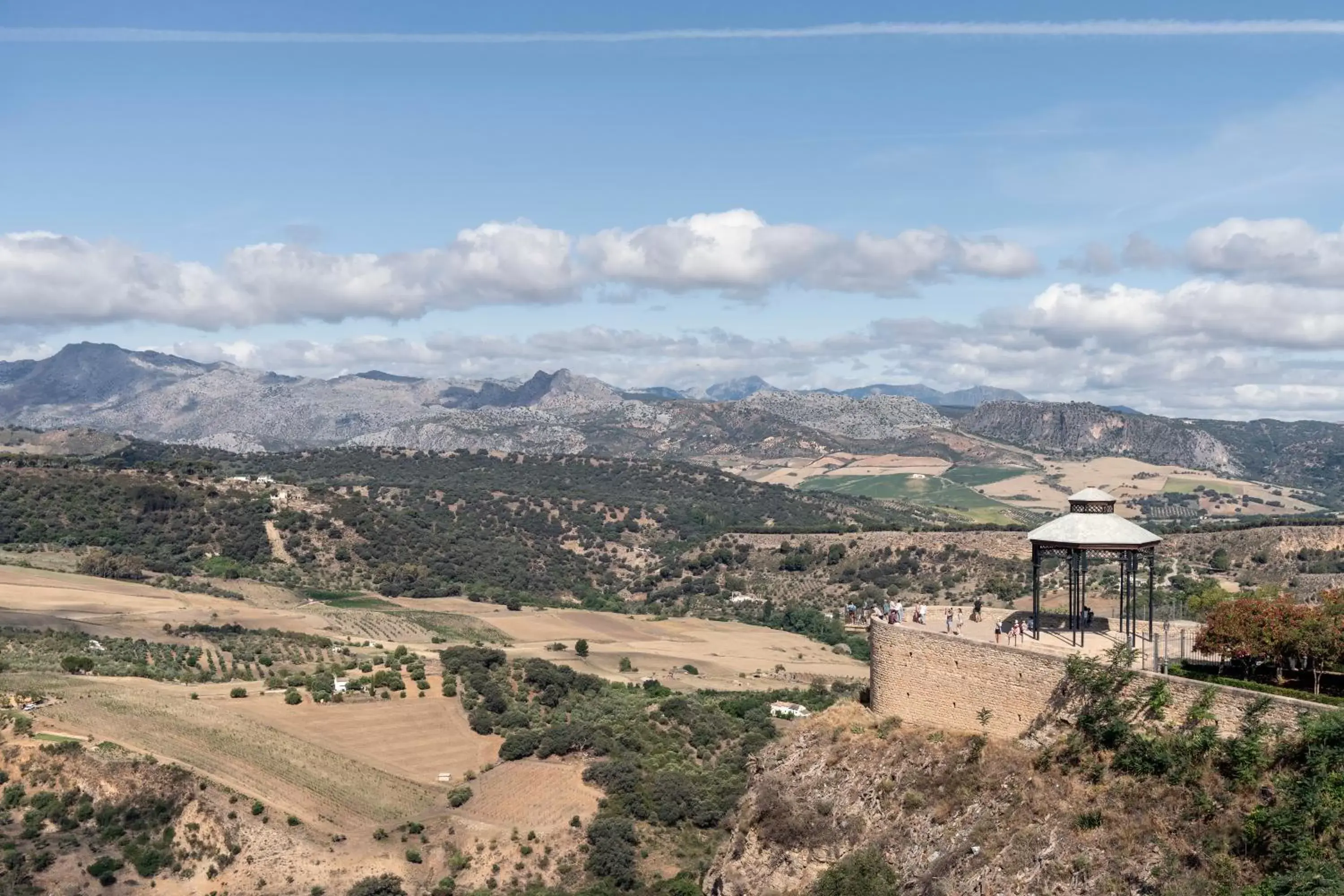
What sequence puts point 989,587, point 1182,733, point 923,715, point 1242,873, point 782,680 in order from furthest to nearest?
point 989,587 < point 782,680 < point 923,715 < point 1182,733 < point 1242,873

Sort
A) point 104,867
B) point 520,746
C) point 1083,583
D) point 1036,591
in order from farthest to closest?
1. point 520,746
2. point 104,867
3. point 1083,583
4. point 1036,591

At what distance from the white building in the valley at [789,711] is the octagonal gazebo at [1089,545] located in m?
34.5

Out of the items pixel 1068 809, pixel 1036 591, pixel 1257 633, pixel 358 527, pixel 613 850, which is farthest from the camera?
pixel 358 527

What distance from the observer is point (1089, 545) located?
2931 centimetres

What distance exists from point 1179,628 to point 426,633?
75.1 m

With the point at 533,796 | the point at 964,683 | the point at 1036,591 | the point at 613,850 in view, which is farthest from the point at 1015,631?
the point at 533,796

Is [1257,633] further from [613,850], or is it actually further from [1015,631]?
[613,850]

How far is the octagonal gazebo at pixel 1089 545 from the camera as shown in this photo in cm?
2945

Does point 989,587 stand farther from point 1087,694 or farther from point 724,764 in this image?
point 1087,694

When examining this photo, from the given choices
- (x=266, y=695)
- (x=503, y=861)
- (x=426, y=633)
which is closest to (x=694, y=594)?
(x=426, y=633)

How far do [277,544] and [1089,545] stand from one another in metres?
110

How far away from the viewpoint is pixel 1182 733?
971 inches

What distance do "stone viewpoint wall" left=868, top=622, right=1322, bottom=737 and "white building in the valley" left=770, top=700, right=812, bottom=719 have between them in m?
34.0

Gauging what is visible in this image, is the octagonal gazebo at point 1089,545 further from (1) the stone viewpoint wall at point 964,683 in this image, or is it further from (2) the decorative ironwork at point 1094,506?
(1) the stone viewpoint wall at point 964,683
